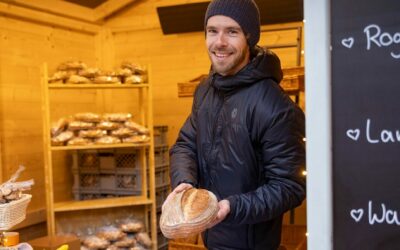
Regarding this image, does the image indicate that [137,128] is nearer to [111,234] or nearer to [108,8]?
[111,234]

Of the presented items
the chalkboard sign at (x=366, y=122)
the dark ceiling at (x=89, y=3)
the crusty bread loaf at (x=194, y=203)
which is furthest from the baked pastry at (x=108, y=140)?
the chalkboard sign at (x=366, y=122)

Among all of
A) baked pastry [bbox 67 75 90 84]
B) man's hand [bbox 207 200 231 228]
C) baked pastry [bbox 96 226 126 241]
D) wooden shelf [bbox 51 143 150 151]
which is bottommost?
baked pastry [bbox 96 226 126 241]

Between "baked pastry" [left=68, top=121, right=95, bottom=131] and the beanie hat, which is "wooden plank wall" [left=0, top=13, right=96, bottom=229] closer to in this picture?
"baked pastry" [left=68, top=121, right=95, bottom=131]

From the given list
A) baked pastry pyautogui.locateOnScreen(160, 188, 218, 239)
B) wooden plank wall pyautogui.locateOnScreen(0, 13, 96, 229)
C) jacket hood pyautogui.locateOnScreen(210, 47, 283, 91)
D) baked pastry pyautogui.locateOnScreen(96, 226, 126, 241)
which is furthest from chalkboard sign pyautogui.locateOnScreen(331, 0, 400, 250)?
wooden plank wall pyautogui.locateOnScreen(0, 13, 96, 229)

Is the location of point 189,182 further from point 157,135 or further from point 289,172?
point 157,135

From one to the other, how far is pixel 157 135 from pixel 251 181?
193 centimetres

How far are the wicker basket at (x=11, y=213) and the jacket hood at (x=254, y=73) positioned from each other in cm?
80

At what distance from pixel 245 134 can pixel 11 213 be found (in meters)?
0.84

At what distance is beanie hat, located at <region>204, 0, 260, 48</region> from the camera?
130cm

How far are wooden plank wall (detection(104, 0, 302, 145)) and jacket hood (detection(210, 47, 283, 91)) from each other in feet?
6.46

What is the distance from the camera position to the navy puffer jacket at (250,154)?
1201 mm

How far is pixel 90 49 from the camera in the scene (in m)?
3.55

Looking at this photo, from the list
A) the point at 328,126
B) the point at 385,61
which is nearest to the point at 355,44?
the point at 385,61

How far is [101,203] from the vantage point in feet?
9.50
